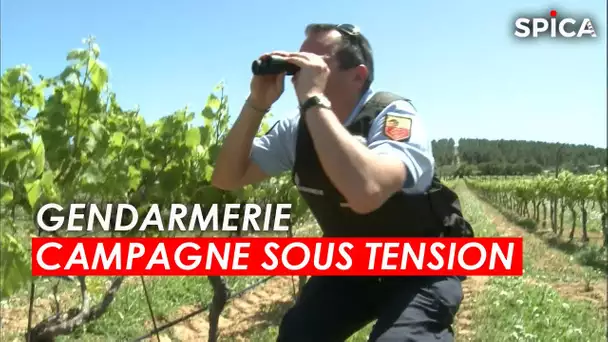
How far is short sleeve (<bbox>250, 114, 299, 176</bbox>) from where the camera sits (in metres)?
2.46

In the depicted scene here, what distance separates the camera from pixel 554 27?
4789 millimetres

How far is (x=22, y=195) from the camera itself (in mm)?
3389

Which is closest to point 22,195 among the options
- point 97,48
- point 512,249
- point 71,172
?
point 71,172

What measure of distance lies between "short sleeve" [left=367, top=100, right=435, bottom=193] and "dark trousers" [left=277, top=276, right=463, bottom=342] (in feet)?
1.17

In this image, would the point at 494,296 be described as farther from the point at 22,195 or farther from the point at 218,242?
the point at 22,195

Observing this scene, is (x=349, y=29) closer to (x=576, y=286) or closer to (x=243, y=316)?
(x=243, y=316)

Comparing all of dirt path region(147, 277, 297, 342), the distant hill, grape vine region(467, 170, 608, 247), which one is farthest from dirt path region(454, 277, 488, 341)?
the distant hill

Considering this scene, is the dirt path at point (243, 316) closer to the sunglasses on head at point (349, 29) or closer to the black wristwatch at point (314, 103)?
the sunglasses on head at point (349, 29)

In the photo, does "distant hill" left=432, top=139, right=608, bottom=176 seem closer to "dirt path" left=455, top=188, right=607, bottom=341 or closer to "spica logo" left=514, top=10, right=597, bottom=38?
"dirt path" left=455, top=188, right=607, bottom=341

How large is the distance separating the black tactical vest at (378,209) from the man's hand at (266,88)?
0.14 meters

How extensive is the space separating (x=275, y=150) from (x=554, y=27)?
10.7 feet

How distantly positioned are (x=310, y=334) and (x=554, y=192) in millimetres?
22465

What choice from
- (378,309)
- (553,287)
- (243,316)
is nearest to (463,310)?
(243,316)

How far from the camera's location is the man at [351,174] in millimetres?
1799
